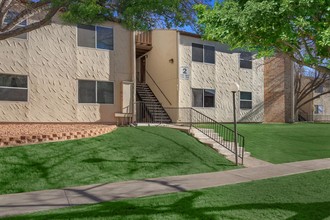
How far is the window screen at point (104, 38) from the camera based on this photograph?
15852 millimetres

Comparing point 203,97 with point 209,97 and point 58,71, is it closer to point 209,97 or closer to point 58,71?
point 209,97

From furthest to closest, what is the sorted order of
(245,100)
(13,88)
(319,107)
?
1. (319,107)
2. (245,100)
3. (13,88)

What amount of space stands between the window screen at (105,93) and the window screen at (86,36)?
80.9 inches

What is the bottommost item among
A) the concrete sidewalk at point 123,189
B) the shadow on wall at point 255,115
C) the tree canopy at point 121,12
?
the concrete sidewalk at point 123,189

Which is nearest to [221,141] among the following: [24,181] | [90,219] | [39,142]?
[39,142]

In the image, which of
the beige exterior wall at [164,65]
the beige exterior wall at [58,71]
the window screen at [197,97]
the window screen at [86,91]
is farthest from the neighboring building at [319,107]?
the window screen at [86,91]

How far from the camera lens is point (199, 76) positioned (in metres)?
19.3

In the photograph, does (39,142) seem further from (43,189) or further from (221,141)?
(221,141)

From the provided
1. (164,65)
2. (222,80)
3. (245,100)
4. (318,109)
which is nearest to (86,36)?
(164,65)

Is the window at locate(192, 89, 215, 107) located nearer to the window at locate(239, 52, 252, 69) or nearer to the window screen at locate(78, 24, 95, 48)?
the window at locate(239, 52, 252, 69)

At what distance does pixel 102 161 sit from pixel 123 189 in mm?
2224

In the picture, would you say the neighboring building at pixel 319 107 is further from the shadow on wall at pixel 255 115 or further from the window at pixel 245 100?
the window at pixel 245 100

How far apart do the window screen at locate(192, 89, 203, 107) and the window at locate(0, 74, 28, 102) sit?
958 centimetres

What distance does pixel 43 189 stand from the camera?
6949 millimetres
